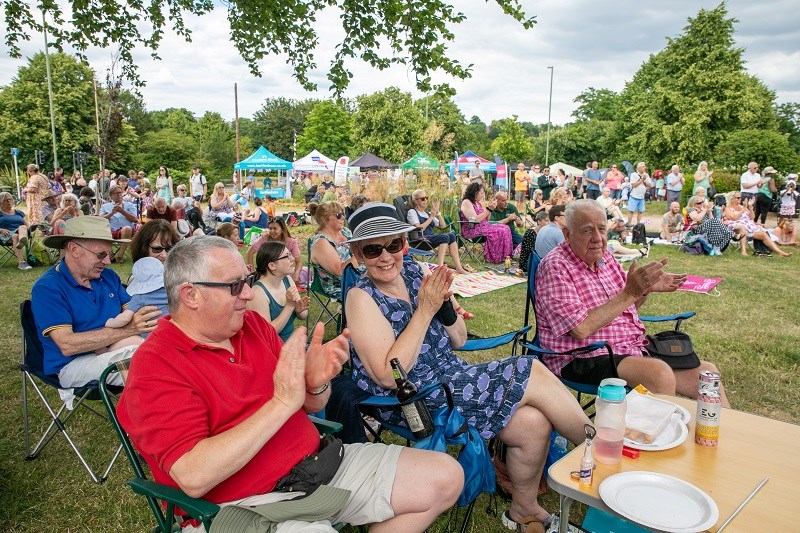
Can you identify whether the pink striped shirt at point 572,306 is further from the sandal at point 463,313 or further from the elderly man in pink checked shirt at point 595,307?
the sandal at point 463,313

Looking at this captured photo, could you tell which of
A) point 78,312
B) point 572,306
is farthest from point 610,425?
point 78,312

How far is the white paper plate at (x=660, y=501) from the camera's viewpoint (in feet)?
4.79

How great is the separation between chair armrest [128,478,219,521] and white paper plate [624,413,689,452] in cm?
139

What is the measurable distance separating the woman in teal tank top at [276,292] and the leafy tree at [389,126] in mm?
40436

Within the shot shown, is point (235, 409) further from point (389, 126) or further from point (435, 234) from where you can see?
point (389, 126)

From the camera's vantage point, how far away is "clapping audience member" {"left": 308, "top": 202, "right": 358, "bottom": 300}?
205 inches

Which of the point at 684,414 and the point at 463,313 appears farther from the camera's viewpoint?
the point at 463,313

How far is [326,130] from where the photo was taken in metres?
51.4

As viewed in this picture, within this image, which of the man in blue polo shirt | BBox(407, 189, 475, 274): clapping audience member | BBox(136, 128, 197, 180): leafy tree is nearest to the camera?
the man in blue polo shirt

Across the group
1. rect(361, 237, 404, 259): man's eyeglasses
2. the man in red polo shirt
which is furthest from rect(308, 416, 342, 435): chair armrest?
rect(361, 237, 404, 259): man's eyeglasses

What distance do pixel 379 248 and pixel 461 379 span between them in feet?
2.38

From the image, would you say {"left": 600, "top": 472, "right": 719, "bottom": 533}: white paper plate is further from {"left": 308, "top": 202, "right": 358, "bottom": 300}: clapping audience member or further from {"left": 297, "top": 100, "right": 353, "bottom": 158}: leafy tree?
{"left": 297, "top": 100, "right": 353, "bottom": 158}: leafy tree

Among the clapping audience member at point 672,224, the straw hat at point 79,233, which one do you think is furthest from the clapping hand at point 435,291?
the clapping audience member at point 672,224

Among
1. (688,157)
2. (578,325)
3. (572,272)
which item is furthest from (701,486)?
(688,157)
